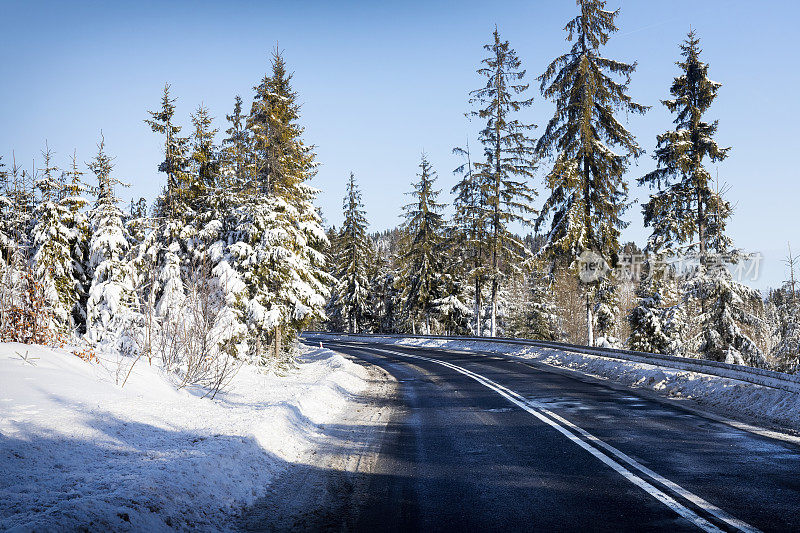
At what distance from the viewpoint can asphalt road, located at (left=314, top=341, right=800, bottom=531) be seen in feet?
12.4

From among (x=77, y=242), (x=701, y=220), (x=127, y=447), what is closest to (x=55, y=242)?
(x=77, y=242)

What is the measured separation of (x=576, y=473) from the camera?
4906 millimetres

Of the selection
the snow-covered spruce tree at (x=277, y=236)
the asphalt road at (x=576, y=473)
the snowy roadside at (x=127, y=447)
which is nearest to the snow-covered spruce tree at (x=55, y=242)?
the snow-covered spruce tree at (x=277, y=236)

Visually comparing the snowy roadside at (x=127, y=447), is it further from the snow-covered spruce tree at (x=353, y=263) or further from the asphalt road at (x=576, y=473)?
the snow-covered spruce tree at (x=353, y=263)

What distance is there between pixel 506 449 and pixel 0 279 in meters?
10.0

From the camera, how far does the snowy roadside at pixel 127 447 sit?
3.45m

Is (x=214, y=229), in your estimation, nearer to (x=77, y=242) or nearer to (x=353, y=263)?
(x=77, y=242)

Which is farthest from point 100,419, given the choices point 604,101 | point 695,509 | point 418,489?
point 604,101

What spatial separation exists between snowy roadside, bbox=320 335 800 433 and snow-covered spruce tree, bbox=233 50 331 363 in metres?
10.8

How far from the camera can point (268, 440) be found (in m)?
6.03

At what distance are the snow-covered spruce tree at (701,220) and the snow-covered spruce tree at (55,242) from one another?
1031 inches

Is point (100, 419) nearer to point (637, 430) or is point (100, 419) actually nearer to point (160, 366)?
point (160, 366)

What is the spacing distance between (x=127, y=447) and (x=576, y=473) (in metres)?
5.07

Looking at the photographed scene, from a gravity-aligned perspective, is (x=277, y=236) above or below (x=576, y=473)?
above
